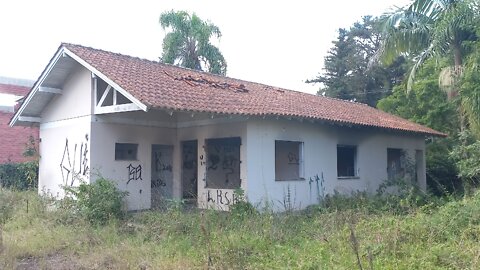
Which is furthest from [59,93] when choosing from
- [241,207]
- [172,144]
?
[241,207]

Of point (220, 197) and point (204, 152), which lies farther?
point (204, 152)

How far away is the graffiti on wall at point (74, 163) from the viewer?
1224 centimetres

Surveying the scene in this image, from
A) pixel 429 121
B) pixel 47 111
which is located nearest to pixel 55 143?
pixel 47 111

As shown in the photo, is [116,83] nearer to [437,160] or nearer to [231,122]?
[231,122]

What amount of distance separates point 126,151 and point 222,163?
296 centimetres

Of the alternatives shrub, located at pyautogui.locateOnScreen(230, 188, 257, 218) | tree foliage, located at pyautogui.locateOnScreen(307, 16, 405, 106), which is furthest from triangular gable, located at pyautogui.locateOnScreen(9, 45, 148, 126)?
tree foliage, located at pyautogui.locateOnScreen(307, 16, 405, 106)

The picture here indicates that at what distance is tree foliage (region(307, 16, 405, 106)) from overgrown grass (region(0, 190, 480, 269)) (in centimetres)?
2318

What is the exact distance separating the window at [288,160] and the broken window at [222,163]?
1310 millimetres

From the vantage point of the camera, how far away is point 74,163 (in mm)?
12773

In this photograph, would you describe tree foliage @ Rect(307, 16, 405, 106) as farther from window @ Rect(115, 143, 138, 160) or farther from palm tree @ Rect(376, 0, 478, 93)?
window @ Rect(115, 143, 138, 160)

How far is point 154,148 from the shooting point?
14016 mm

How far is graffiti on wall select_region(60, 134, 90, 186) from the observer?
482 inches

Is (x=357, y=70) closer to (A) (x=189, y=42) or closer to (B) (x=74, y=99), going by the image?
(A) (x=189, y=42)

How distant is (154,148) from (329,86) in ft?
72.5
